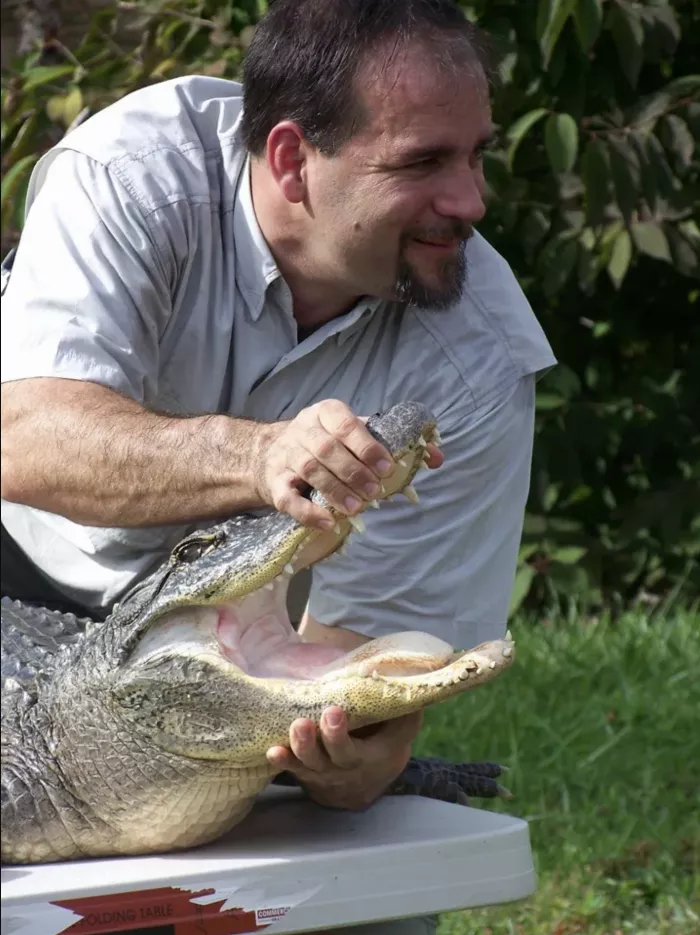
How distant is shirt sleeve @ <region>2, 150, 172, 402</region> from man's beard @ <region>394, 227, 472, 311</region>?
0.35m

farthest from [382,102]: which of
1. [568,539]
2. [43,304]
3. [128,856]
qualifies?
[568,539]

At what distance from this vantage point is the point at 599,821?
2.91 m

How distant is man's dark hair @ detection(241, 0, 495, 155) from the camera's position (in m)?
2.11

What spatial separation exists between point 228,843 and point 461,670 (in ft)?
1.32

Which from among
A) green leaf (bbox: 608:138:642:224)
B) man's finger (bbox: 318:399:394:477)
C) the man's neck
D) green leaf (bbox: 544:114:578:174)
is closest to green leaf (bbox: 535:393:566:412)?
green leaf (bbox: 608:138:642:224)

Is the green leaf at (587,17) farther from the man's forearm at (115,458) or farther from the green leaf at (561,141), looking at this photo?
the man's forearm at (115,458)

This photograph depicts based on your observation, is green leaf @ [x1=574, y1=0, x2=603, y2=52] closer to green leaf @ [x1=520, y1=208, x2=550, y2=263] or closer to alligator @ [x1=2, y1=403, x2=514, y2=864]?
green leaf @ [x1=520, y1=208, x2=550, y2=263]

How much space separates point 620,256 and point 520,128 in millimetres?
415

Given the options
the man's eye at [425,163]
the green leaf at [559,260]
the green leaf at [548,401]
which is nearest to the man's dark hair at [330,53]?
the man's eye at [425,163]

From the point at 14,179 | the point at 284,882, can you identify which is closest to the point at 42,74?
the point at 14,179

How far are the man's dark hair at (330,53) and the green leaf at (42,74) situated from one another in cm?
98

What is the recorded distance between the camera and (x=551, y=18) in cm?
318

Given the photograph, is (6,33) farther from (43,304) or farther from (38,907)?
(38,907)

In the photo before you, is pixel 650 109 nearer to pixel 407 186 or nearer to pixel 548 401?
pixel 548 401
